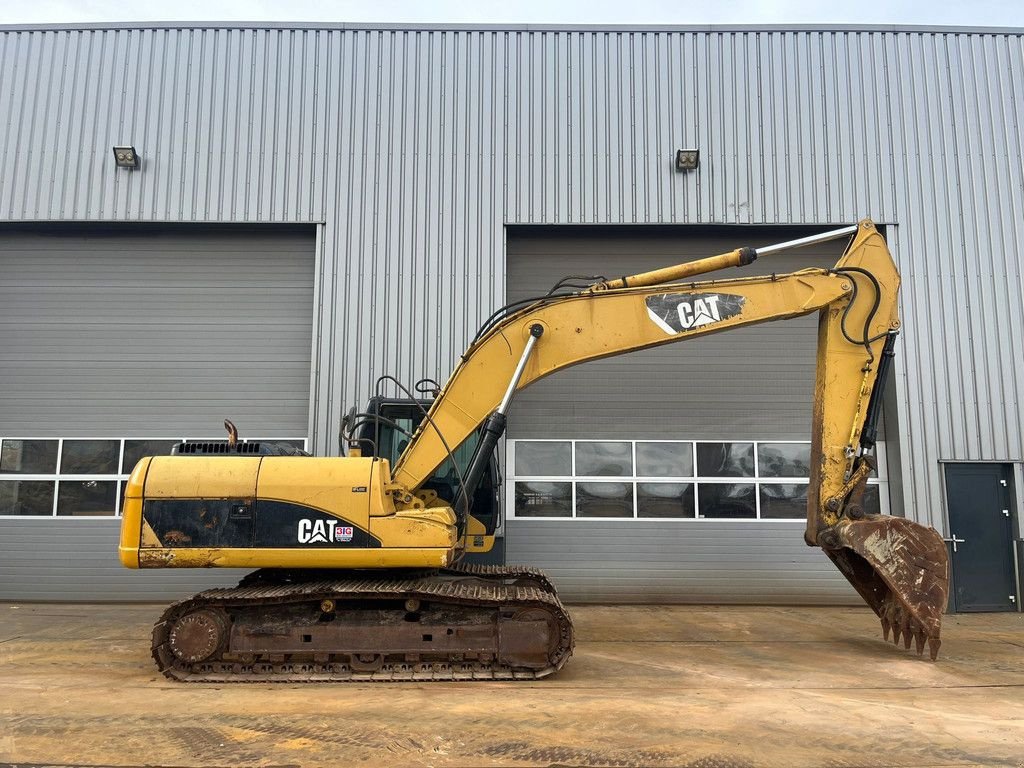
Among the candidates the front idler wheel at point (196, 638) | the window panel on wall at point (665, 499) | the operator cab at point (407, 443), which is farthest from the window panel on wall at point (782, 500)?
the front idler wheel at point (196, 638)

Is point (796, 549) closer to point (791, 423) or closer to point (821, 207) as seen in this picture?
point (791, 423)

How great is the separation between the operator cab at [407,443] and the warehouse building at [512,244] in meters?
2.88

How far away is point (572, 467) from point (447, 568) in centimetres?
413

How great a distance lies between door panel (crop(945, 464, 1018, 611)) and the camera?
10.7 meters

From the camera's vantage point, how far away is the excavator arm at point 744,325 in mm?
6938

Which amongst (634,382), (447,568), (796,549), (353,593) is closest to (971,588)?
(796,549)

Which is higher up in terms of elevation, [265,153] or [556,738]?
[265,153]

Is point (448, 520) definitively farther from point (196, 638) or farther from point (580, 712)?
point (196, 638)

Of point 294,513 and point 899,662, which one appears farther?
point 899,662

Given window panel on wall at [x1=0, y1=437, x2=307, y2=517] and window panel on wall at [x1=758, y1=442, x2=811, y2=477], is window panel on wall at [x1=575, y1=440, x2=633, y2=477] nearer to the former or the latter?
window panel on wall at [x1=0, y1=437, x2=307, y2=517]

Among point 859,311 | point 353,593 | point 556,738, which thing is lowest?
point 556,738

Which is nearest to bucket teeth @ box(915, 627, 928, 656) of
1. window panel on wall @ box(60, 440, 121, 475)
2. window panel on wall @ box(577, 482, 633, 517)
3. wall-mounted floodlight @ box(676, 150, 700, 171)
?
window panel on wall @ box(577, 482, 633, 517)

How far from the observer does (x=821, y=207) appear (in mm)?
11430

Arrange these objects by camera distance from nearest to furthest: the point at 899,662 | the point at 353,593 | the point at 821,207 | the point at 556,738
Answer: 1. the point at 556,738
2. the point at 353,593
3. the point at 899,662
4. the point at 821,207
